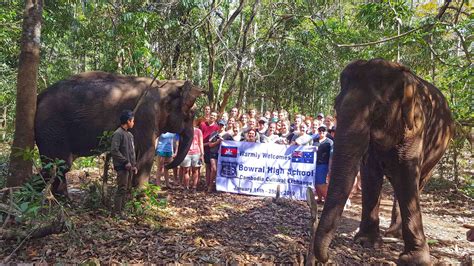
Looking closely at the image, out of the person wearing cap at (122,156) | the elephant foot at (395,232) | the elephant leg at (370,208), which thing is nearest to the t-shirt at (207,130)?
the person wearing cap at (122,156)

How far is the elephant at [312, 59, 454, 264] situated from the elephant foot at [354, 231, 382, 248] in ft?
2.38

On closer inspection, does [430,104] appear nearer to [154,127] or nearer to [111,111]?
[154,127]

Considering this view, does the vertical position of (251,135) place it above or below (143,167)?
above

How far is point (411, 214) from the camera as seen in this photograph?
5.24 m

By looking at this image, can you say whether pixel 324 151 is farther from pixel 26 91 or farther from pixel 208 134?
pixel 26 91

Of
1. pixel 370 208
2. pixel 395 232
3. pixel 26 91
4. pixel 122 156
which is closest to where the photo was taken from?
pixel 26 91

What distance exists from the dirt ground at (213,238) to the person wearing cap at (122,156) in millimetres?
338

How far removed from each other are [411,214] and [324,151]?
140 inches

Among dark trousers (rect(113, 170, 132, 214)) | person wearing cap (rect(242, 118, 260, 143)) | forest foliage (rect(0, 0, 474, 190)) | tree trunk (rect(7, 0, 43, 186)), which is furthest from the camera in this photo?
person wearing cap (rect(242, 118, 260, 143))

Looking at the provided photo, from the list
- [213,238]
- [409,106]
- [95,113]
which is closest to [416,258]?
[409,106]

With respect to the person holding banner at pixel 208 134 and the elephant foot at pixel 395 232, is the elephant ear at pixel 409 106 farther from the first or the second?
the person holding banner at pixel 208 134

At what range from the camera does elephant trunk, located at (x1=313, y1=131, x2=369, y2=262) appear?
165 inches

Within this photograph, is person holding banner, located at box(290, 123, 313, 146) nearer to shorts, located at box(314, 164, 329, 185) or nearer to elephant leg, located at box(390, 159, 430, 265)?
shorts, located at box(314, 164, 329, 185)

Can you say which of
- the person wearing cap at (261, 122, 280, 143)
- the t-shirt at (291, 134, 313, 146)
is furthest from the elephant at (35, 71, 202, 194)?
the t-shirt at (291, 134, 313, 146)
